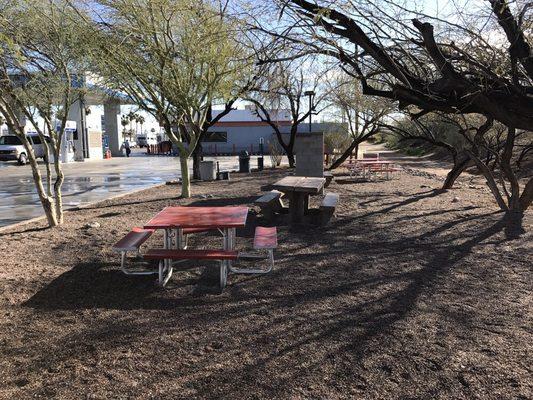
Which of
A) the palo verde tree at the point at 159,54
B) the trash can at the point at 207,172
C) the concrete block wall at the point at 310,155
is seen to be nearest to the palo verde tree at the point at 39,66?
the palo verde tree at the point at 159,54

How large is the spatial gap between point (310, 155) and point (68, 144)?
23704 millimetres

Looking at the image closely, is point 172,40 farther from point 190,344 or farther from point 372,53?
point 190,344

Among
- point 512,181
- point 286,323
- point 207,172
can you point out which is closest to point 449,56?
point 286,323

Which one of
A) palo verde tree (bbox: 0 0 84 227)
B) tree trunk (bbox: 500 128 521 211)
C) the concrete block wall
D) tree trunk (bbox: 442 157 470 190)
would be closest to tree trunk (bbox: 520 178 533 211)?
tree trunk (bbox: 500 128 521 211)

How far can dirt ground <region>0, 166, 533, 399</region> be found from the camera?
10.1 ft

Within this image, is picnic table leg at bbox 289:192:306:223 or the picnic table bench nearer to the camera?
the picnic table bench

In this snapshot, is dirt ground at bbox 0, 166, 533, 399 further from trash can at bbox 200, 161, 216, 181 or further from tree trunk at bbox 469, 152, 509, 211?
trash can at bbox 200, 161, 216, 181

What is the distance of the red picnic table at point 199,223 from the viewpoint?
16.6 feet

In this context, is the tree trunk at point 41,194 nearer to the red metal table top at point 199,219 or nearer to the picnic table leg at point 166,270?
the red metal table top at point 199,219

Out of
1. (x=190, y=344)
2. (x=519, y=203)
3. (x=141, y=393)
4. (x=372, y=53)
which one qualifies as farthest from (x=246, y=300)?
(x=519, y=203)

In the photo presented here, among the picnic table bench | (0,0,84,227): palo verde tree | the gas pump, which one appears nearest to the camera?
the picnic table bench

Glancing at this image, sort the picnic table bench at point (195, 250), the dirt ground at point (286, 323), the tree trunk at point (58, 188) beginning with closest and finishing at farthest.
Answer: the dirt ground at point (286, 323) < the picnic table bench at point (195, 250) < the tree trunk at point (58, 188)

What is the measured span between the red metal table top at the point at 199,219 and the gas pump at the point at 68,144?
29.7 meters

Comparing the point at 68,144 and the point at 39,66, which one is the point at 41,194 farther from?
the point at 68,144
